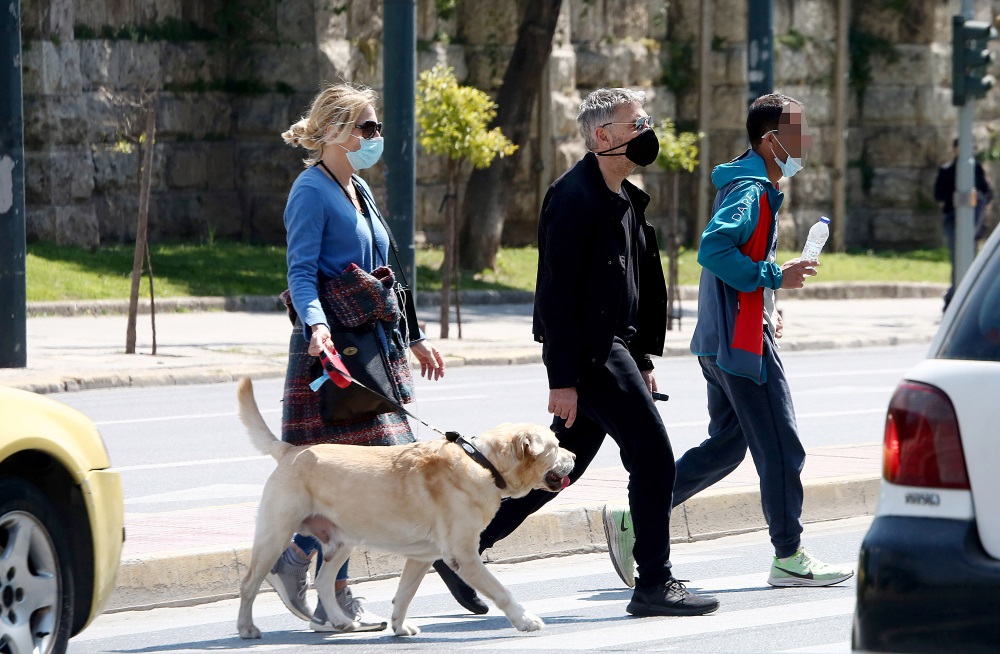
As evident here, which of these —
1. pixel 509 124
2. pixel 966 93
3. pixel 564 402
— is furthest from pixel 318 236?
pixel 509 124

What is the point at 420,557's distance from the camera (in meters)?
6.05

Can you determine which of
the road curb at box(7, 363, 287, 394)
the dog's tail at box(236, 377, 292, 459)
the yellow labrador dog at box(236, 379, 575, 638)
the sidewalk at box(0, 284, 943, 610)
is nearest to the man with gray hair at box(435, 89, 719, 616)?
the yellow labrador dog at box(236, 379, 575, 638)

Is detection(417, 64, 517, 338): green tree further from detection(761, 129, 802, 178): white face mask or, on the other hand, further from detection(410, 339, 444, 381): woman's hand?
detection(410, 339, 444, 381): woman's hand

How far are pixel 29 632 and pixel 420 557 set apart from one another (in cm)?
153

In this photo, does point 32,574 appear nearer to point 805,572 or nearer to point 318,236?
point 318,236

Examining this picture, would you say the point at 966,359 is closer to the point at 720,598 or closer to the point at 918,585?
the point at 918,585

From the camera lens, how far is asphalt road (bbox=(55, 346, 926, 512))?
999 centimetres

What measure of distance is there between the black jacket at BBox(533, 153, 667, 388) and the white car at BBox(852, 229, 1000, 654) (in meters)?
2.24

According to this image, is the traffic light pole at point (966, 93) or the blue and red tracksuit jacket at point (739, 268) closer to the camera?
the blue and red tracksuit jacket at point (739, 268)

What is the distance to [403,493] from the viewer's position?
5883mm

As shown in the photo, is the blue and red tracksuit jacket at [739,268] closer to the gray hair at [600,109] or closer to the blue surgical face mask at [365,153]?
the gray hair at [600,109]

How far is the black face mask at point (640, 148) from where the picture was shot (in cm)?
638

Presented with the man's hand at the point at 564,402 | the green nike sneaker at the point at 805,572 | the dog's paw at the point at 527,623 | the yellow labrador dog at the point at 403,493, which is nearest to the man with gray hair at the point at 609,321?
the man's hand at the point at 564,402

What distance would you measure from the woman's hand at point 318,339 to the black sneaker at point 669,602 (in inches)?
60.7
